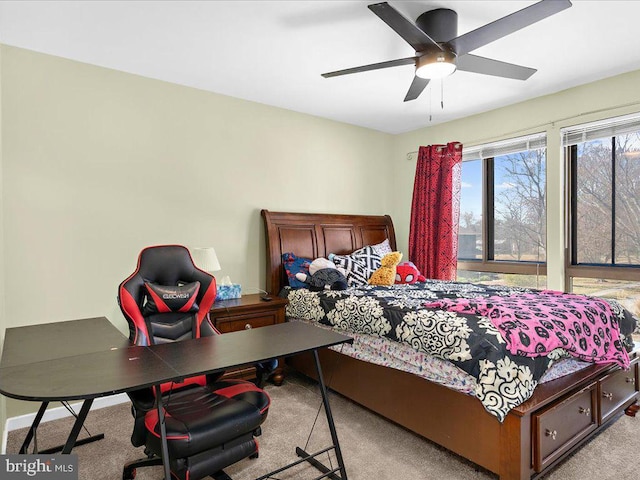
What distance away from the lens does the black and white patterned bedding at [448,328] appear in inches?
74.9

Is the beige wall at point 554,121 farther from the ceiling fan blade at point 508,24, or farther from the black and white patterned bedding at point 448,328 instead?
the ceiling fan blade at point 508,24

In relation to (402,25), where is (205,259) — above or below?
below

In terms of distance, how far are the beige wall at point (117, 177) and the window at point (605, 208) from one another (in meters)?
2.63

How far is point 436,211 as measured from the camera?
4.45 m

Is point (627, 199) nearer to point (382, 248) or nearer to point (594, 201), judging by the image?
point (594, 201)

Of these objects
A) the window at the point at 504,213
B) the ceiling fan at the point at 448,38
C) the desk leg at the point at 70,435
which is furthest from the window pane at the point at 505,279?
the desk leg at the point at 70,435

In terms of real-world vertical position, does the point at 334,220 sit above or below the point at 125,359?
above

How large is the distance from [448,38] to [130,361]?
239cm

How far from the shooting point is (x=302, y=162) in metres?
4.17

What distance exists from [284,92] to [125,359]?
9.10 feet

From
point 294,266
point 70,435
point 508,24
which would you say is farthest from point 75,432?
point 508,24

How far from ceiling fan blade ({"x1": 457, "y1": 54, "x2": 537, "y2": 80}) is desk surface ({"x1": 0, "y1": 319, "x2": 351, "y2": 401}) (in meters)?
1.84

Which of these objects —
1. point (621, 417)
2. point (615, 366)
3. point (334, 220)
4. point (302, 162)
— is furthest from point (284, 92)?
point (621, 417)

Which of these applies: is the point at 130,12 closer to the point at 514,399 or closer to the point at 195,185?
the point at 195,185
